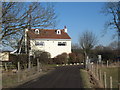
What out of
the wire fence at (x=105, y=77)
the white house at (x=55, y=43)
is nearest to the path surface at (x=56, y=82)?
the wire fence at (x=105, y=77)

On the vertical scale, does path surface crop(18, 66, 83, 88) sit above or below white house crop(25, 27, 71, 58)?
below

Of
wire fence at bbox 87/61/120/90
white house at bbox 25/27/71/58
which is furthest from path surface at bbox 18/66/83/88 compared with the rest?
white house at bbox 25/27/71/58

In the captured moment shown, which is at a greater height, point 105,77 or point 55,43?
point 55,43

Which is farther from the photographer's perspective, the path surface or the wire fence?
the path surface

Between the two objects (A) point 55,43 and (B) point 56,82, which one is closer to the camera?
(B) point 56,82

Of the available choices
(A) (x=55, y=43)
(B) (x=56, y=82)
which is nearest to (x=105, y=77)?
(B) (x=56, y=82)

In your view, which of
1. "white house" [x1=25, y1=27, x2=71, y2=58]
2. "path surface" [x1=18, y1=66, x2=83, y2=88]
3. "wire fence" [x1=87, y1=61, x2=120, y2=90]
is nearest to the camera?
"wire fence" [x1=87, y1=61, x2=120, y2=90]

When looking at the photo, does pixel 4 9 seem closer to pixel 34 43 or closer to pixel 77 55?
pixel 34 43

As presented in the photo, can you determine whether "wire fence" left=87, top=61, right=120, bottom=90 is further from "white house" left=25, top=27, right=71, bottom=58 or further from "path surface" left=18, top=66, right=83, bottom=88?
"white house" left=25, top=27, right=71, bottom=58

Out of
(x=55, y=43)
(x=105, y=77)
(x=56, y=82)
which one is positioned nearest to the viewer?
(x=105, y=77)

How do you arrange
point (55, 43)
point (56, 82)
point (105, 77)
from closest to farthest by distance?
point (105, 77)
point (56, 82)
point (55, 43)

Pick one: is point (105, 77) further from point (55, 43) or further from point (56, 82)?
point (55, 43)

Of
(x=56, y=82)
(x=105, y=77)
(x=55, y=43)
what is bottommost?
(x=56, y=82)

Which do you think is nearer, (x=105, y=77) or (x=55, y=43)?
(x=105, y=77)
